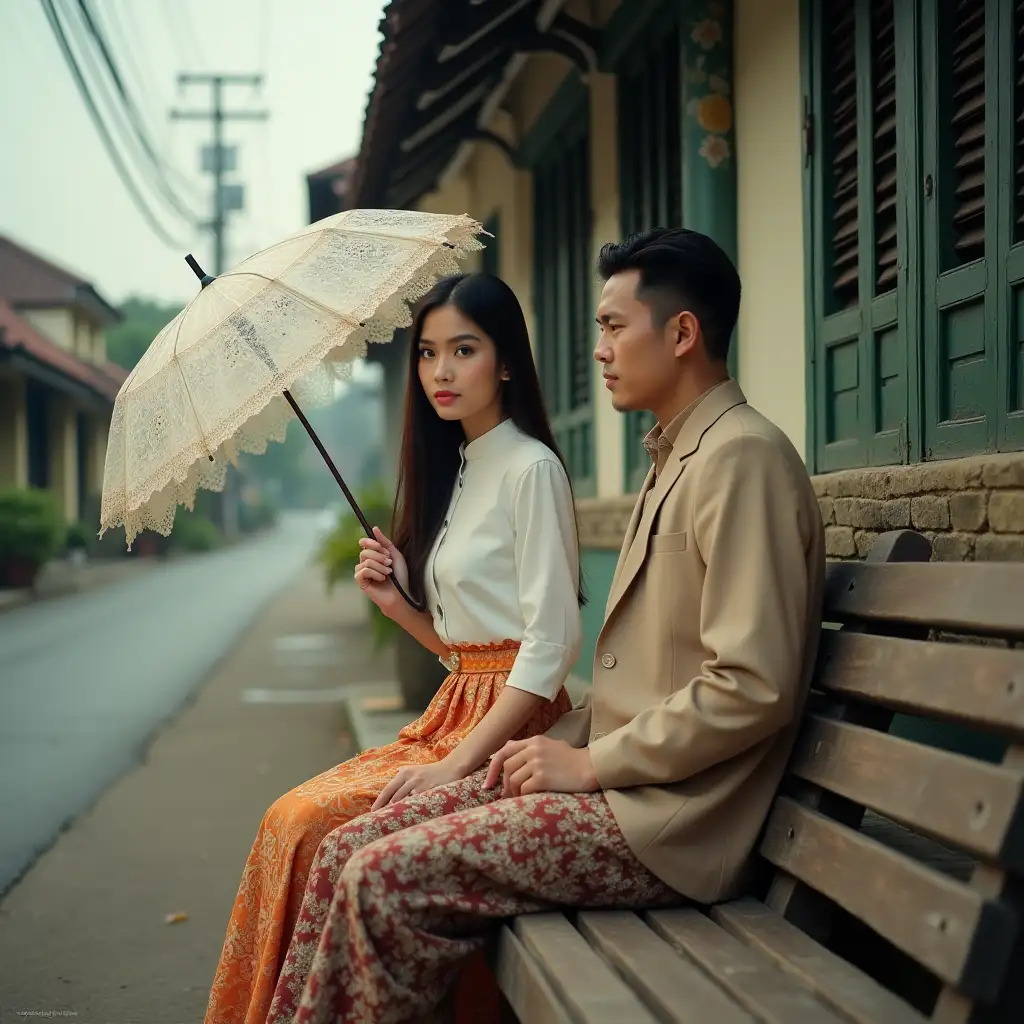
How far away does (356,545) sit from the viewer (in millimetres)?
10383

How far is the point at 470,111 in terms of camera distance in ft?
29.4

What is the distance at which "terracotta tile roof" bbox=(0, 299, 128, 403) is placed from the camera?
81.7 feet

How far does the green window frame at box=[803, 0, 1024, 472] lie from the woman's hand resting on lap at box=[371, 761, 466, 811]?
4.76 ft

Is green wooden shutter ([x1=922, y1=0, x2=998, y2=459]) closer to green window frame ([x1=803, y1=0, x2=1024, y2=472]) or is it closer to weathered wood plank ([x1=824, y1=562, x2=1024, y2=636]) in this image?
green window frame ([x1=803, y1=0, x2=1024, y2=472])

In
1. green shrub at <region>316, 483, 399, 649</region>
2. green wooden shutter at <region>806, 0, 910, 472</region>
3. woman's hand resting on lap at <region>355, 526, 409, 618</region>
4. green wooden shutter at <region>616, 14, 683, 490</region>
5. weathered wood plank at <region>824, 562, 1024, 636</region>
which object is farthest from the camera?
green shrub at <region>316, 483, 399, 649</region>

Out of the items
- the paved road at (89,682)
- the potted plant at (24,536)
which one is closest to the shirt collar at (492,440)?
the paved road at (89,682)

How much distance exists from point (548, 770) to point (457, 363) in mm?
A: 1056

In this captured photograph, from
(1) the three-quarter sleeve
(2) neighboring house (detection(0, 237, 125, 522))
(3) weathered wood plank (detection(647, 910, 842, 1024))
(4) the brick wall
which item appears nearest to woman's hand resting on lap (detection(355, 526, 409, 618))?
(1) the three-quarter sleeve

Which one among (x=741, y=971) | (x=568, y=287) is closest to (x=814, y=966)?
(x=741, y=971)

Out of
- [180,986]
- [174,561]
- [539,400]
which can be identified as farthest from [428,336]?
[174,561]

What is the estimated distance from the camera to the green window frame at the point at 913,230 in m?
2.97

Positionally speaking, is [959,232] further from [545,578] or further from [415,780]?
[415,780]

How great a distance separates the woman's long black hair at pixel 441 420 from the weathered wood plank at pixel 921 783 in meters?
0.89

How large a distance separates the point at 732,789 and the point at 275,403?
161 cm
